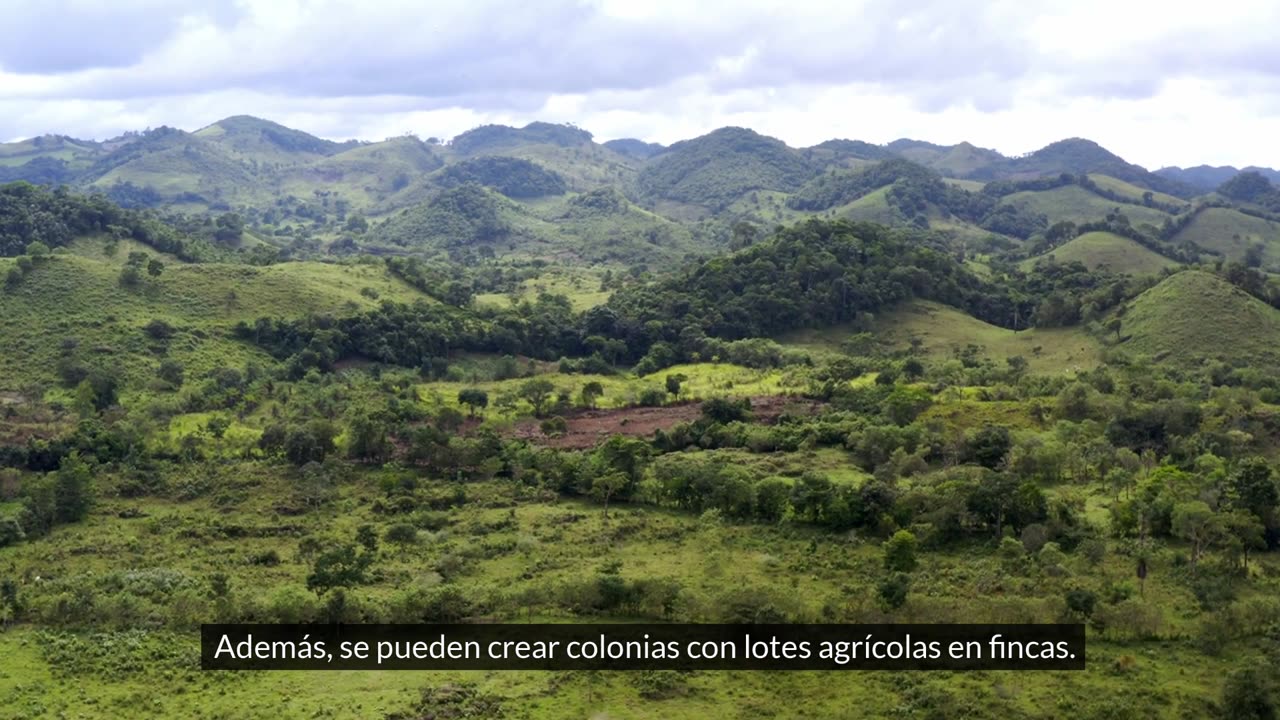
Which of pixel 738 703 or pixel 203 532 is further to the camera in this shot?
pixel 203 532

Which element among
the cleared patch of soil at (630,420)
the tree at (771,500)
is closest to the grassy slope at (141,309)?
the cleared patch of soil at (630,420)

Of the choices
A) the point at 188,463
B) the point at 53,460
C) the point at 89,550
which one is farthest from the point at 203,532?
the point at 53,460

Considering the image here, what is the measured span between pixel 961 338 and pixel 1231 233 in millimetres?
111998

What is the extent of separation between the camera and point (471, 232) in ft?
641

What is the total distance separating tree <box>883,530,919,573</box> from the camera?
39.6 meters

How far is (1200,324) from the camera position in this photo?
285ft

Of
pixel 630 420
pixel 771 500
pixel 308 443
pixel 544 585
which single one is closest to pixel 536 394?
pixel 630 420

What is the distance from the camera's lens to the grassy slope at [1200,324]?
83.9 metres

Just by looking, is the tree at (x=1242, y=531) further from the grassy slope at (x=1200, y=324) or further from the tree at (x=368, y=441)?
the grassy slope at (x=1200, y=324)

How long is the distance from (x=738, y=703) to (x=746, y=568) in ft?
34.6

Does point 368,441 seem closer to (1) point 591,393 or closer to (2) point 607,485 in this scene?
(2) point 607,485

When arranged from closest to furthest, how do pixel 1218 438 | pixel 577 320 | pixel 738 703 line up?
pixel 738 703 → pixel 1218 438 → pixel 577 320

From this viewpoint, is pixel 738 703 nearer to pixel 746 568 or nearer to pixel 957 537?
pixel 746 568

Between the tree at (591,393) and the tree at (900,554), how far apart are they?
1312 inches
